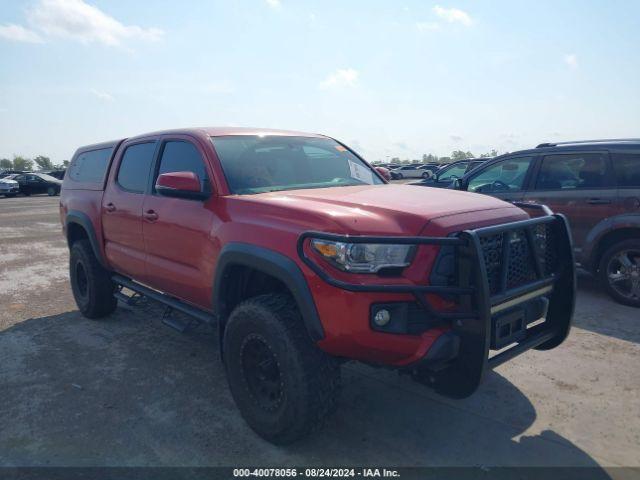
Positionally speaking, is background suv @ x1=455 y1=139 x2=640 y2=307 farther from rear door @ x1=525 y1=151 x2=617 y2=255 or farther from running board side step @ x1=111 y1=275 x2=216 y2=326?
running board side step @ x1=111 y1=275 x2=216 y2=326

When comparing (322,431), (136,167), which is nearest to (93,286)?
(136,167)

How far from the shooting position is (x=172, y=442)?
317cm

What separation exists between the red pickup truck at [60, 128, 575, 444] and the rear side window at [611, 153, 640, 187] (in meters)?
2.79

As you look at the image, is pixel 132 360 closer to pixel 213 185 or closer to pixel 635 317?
pixel 213 185

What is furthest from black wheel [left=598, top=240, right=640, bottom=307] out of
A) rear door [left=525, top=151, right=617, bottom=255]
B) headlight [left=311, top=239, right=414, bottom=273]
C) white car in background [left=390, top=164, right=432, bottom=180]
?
white car in background [left=390, top=164, right=432, bottom=180]

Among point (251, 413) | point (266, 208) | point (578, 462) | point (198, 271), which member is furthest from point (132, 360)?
point (578, 462)

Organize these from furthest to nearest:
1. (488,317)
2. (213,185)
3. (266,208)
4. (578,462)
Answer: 1. (213,185)
2. (266,208)
3. (578,462)
4. (488,317)

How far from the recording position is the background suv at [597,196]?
5.63m

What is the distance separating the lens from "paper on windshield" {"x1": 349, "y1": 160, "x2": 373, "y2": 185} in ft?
14.3

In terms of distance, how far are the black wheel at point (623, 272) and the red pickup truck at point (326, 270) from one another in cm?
270

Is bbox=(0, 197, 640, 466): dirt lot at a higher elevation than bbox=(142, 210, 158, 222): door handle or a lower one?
lower

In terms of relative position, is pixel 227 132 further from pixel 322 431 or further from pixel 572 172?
pixel 572 172

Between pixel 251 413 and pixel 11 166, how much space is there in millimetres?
136087

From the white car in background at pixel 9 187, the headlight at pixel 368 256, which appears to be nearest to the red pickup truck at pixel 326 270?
the headlight at pixel 368 256
